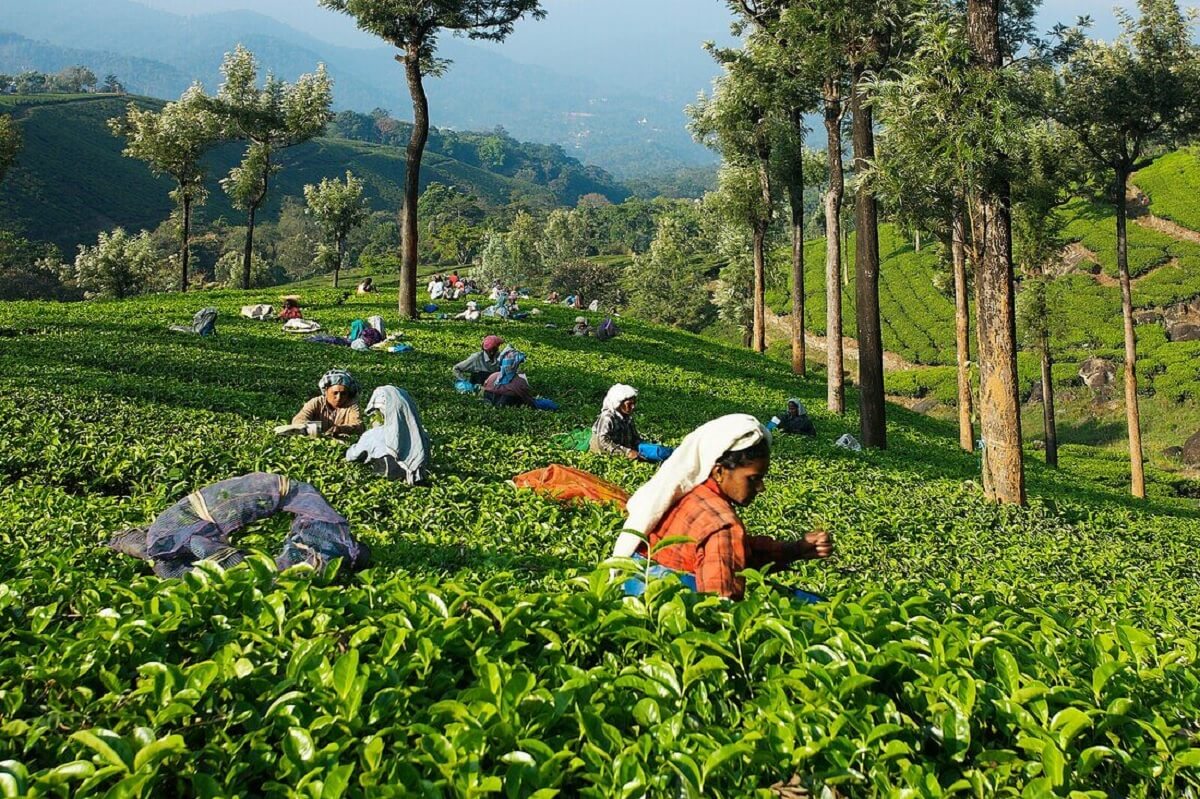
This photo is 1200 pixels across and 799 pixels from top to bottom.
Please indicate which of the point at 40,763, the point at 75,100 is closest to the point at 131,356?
the point at 40,763

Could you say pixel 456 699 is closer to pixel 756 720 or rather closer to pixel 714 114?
pixel 756 720

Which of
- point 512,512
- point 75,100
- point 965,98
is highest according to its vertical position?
point 75,100

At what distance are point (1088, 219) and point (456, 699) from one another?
268 feet

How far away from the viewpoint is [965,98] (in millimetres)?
13094

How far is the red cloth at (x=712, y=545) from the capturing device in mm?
4711

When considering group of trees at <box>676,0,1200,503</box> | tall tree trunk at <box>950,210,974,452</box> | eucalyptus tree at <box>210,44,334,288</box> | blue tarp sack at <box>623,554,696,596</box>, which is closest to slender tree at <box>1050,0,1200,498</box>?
group of trees at <box>676,0,1200,503</box>

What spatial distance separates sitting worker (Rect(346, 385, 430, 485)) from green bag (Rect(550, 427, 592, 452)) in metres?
3.27

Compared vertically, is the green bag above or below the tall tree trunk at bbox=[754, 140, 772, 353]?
below

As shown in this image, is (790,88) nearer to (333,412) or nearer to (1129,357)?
(1129,357)

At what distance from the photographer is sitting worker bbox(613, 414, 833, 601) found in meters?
4.92

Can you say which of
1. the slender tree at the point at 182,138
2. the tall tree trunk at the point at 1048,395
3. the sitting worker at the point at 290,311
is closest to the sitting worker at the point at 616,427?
the sitting worker at the point at 290,311

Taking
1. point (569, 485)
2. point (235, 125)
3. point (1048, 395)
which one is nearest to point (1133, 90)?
point (1048, 395)

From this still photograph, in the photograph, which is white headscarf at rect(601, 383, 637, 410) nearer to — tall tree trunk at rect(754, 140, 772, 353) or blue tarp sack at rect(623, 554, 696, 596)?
blue tarp sack at rect(623, 554, 696, 596)

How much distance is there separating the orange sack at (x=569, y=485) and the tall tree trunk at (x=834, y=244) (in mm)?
13737
